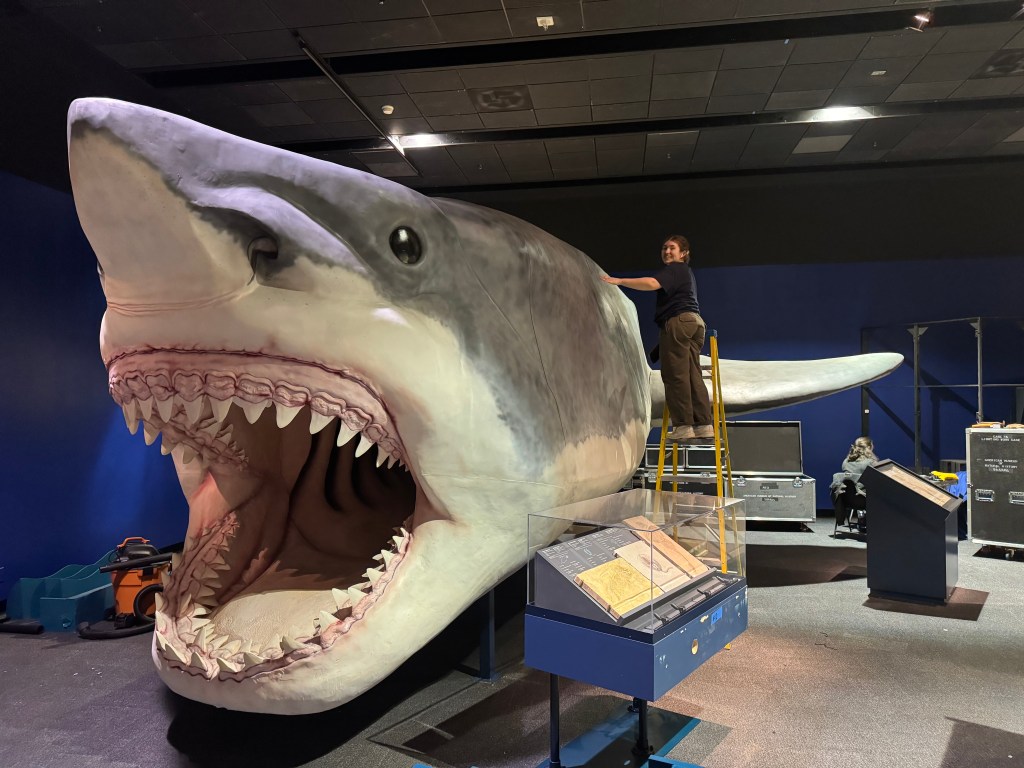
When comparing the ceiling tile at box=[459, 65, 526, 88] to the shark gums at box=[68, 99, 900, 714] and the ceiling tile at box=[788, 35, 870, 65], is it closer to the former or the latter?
the ceiling tile at box=[788, 35, 870, 65]

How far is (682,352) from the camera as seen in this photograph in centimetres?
347

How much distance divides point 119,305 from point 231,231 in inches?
15.6

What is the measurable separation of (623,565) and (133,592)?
3.70m

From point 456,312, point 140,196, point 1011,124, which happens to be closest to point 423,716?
point 456,312

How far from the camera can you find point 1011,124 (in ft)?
23.6

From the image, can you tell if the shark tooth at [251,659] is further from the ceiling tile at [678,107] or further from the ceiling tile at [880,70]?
the ceiling tile at [880,70]

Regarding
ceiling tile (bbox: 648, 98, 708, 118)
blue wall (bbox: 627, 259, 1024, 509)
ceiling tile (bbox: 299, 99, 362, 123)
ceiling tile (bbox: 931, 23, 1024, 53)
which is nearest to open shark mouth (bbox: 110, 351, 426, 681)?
ceiling tile (bbox: 299, 99, 362, 123)

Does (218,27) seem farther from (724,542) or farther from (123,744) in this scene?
(724,542)

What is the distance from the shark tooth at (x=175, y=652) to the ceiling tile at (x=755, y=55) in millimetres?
5709

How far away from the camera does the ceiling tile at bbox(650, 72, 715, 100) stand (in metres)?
6.06

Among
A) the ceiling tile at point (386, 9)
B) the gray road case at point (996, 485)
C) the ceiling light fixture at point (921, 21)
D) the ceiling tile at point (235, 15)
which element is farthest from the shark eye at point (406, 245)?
the gray road case at point (996, 485)

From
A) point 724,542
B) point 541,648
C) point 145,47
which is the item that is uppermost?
point 145,47

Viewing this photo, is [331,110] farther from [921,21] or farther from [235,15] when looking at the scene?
[921,21]

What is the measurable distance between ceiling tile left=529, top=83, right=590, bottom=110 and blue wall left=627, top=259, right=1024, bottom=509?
8.89 feet
